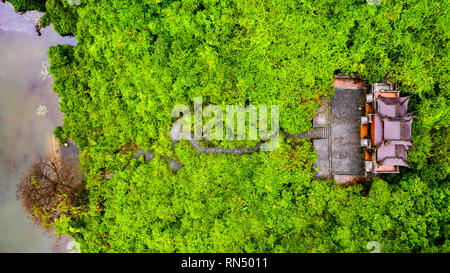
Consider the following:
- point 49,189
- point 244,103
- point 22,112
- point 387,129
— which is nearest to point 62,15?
point 22,112

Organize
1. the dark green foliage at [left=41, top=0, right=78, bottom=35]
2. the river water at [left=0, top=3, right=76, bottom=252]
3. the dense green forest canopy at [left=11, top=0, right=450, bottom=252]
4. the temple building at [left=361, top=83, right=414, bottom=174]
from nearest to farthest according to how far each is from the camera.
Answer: the temple building at [left=361, top=83, right=414, bottom=174], the dense green forest canopy at [left=11, top=0, right=450, bottom=252], the dark green foliage at [left=41, top=0, right=78, bottom=35], the river water at [left=0, top=3, right=76, bottom=252]

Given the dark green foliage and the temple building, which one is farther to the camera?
the dark green foliage

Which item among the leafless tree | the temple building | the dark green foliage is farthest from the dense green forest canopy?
the leafless tree

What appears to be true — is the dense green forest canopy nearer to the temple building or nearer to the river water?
the temple building

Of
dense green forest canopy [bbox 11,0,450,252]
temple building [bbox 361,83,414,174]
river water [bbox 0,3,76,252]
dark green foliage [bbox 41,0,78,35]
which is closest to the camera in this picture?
temple building [bbox 361,83,414,174]
